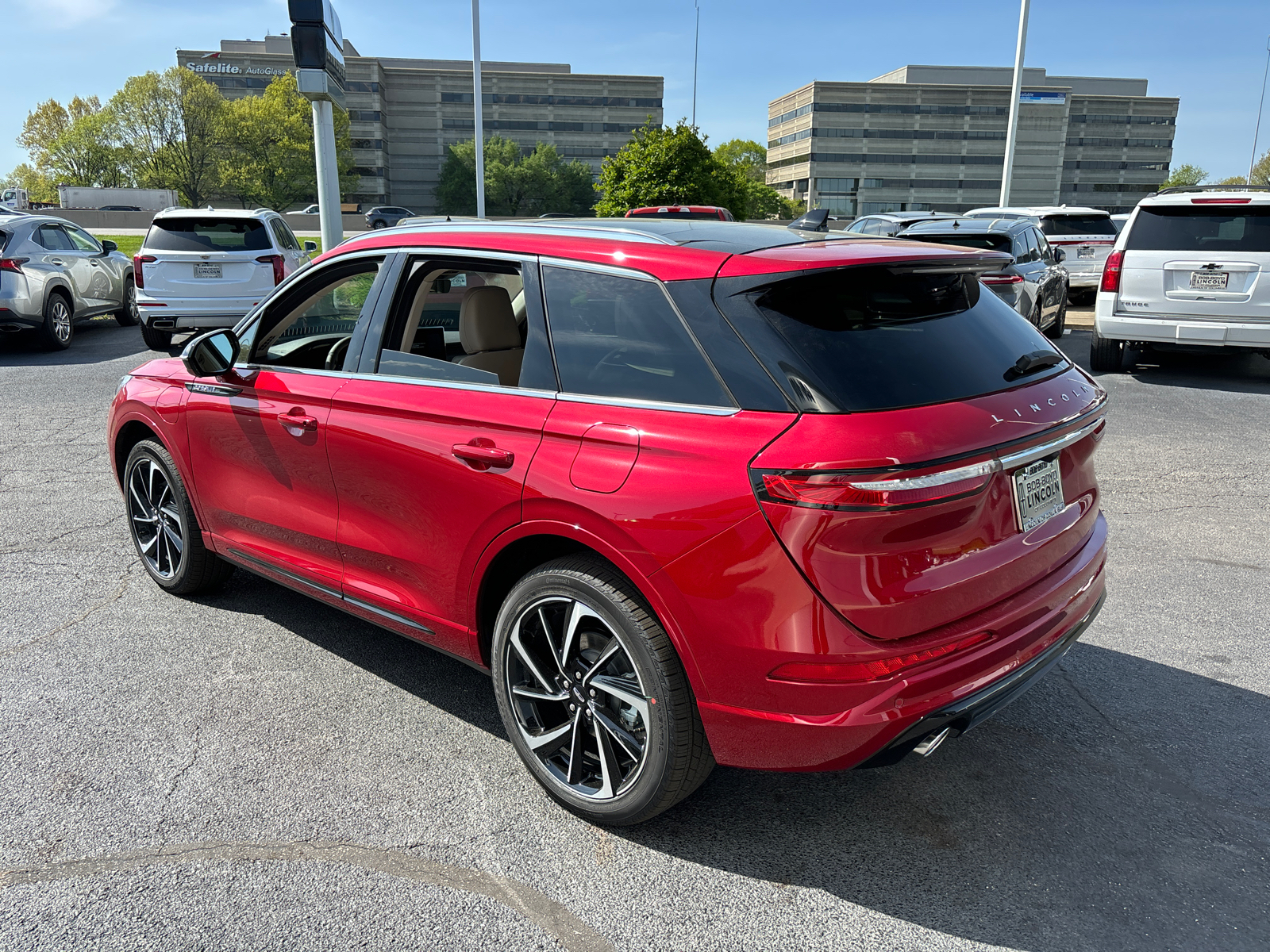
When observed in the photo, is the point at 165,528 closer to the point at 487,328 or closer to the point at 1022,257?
the point at 487,328

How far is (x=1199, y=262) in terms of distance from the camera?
978 centimetres

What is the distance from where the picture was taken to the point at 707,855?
2.76 m

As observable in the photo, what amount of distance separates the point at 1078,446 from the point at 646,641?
4.78 ft

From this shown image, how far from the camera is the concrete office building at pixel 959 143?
116688 millimetres

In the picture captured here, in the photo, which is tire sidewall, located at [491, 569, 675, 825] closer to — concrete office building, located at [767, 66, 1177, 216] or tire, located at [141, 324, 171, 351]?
tire, located at [141, 324, 171, 351]

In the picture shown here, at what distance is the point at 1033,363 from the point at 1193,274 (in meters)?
8.40

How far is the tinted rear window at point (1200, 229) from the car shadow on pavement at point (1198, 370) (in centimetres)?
153

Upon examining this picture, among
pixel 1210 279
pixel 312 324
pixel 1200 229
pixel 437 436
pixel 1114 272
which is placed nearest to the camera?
pixel 437 436

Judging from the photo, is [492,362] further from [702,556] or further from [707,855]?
[707,855]

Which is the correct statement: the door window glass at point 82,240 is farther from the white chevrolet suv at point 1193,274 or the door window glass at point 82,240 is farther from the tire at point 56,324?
the white chevrolet suv at point 1193,274

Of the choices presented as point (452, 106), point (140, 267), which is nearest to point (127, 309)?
point (140, 267)

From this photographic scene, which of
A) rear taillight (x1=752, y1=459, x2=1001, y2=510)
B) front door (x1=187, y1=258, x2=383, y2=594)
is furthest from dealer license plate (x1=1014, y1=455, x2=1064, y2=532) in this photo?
front door (x1=187, y1=258, x2=383, y2=594)

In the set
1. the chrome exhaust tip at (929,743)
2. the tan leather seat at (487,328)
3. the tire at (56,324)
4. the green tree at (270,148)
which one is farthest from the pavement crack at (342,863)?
the green tree at (270,148)

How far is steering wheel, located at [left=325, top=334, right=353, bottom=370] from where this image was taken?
12.0 ft
